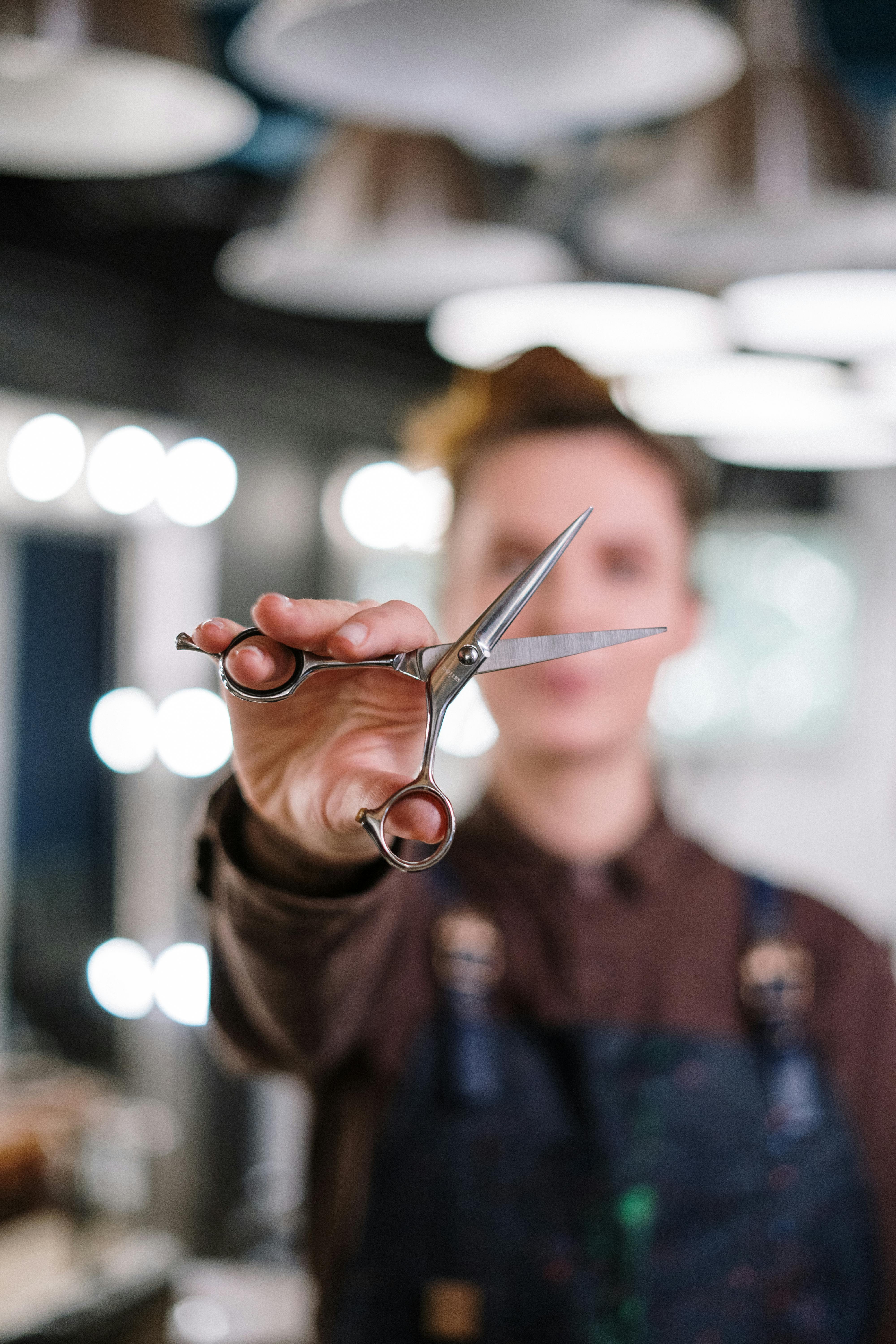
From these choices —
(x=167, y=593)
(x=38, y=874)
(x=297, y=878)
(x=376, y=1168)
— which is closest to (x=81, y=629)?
(x=167, y=593)

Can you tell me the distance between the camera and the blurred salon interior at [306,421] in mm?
959

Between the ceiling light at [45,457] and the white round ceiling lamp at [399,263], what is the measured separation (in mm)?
1127

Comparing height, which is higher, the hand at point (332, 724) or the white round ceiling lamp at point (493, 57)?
the white round ceiling lamp at point (493, 57)

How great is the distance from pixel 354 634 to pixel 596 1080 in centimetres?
82

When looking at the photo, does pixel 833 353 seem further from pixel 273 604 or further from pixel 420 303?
pixel 273 604

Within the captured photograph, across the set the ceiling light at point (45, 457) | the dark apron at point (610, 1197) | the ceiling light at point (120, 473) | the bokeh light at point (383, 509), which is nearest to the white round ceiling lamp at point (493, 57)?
the dark apron at point (610, 1197)

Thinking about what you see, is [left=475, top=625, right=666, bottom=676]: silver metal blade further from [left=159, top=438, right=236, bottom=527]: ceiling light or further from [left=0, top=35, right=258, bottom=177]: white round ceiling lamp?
[left=159, top=438, right=236, bottom=527]: ceiling light

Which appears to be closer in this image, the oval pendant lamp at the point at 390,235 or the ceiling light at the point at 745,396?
the oval pendant lamp at the point at 390,235

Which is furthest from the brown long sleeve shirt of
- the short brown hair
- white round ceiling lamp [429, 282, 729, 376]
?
white round ceiling lamp [429, 282, 729, 376]

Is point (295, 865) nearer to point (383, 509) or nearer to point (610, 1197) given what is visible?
point (610, 1197)

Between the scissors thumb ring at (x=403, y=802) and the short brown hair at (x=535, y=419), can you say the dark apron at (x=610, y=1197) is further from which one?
the scissors thumb ring at (x=403, y=802)

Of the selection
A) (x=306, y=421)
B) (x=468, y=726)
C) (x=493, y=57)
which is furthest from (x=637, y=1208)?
(x=306, y=421)

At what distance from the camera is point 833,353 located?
48.8 inches

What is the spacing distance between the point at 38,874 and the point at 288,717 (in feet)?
7.03
